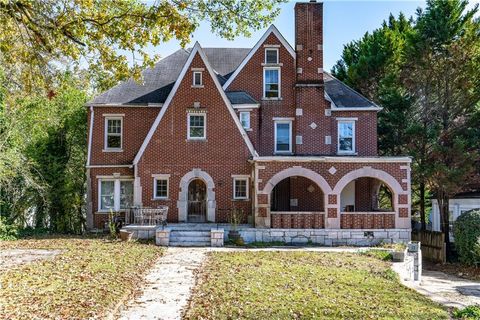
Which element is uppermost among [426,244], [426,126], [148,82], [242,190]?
[148,82]

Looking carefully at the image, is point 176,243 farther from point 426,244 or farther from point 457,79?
point 457,79

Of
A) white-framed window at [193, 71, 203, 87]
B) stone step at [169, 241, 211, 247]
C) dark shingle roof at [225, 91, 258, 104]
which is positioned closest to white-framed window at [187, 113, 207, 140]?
white-framed window at [193, 71, 203, 87]

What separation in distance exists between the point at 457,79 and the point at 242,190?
→ 13.2 meters

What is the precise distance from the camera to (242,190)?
21656 mm

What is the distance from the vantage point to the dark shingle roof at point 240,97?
22.6 m

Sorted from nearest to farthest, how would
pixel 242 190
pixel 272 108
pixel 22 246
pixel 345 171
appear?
pixel 22 246 → pixel 345 171 → pixel 242 190 → pixel 272 108

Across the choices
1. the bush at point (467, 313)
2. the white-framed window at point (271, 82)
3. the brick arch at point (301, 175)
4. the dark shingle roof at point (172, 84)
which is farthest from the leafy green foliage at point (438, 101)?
the bush at point (467, 313)

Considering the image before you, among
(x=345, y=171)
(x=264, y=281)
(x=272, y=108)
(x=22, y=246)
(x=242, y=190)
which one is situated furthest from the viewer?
(x=272, y=108)

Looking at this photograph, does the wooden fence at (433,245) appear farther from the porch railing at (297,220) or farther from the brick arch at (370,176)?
the porch railing at (297,220)

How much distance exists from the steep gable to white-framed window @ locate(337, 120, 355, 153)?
17.3 ft

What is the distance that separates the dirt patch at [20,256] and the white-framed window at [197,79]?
1019 cm

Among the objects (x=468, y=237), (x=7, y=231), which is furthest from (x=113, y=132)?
(x=468, y=237)

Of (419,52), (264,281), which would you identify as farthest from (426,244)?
(264,281)

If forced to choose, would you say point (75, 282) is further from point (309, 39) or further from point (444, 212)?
point (444, 212)
